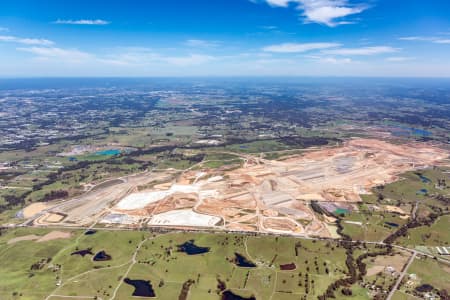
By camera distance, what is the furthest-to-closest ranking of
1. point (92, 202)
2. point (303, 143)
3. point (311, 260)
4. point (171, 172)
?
point (303, 143) → point (171, 172) → point (92, 202) → point (311, 260)

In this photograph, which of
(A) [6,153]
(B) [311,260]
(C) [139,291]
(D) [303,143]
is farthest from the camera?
(D) [303,143]

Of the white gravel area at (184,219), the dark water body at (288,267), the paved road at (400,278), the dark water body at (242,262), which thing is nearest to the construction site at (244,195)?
the white gravel area at (184,219)

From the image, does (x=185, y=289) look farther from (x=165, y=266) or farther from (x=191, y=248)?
(x=191, y=248)

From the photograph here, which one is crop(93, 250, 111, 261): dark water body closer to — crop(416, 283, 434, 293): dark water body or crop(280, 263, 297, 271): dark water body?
crop(280, 263, 297, 271): dark water body

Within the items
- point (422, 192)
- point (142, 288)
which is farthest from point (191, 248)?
point (422, 192)

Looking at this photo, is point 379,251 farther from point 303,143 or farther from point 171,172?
point 303,143

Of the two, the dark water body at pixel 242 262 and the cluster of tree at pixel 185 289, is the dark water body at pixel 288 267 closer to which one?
the dark water body at pixel 242 262

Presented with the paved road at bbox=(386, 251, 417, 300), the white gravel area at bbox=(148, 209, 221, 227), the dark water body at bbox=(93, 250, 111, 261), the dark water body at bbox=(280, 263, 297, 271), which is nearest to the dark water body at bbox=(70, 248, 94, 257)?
the dark water body at bbox=(93, 250, 111, 261)

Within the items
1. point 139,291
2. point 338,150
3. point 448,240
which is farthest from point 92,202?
point 338,150
